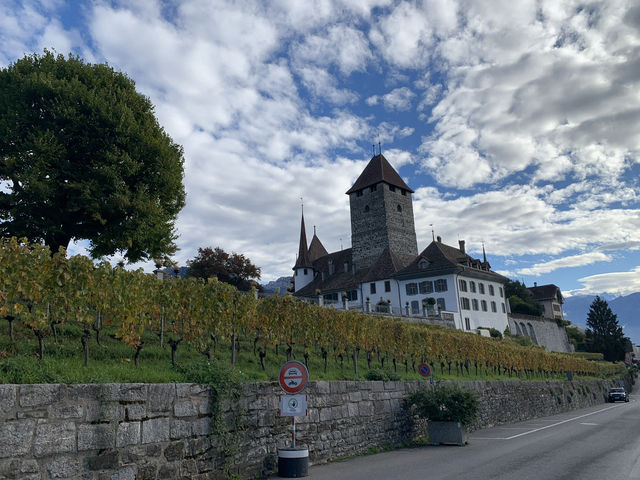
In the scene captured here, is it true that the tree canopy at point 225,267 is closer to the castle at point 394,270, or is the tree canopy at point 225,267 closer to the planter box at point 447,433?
the castle at point 394,270

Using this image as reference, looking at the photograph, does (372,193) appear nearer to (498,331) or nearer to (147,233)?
(498,331)

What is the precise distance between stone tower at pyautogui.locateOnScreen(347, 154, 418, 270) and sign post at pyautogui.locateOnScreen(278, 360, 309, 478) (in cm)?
5628

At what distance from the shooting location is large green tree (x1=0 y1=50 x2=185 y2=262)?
2039 centimetres

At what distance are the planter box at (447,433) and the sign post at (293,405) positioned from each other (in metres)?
7.02

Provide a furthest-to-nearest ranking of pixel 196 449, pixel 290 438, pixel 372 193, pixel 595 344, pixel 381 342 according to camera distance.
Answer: pixel 595 344 → pixel 372 193 → pixel 381 342 → pixel 290 438 → pixel 196 449

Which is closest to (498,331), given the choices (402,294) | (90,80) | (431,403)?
(402,294)

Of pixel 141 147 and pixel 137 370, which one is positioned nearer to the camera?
pixel 137 370

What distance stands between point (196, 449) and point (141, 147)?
17.7 meters

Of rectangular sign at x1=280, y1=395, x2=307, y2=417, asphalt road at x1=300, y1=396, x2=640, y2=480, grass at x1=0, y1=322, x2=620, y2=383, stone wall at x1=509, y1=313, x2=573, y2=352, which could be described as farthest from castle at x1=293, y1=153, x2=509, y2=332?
rectangular sign at x1=280, y1=395, x2=307, y2=417

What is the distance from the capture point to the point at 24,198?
68.0ft

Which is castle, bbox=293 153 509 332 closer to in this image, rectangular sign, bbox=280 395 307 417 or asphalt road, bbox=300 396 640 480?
asphalt road, bbox=300 396 640 480

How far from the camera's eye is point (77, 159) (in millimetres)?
21531

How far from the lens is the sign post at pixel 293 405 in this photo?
30.7ft

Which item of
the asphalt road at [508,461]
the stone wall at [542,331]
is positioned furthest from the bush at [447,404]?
the stone wall at [542,331]
